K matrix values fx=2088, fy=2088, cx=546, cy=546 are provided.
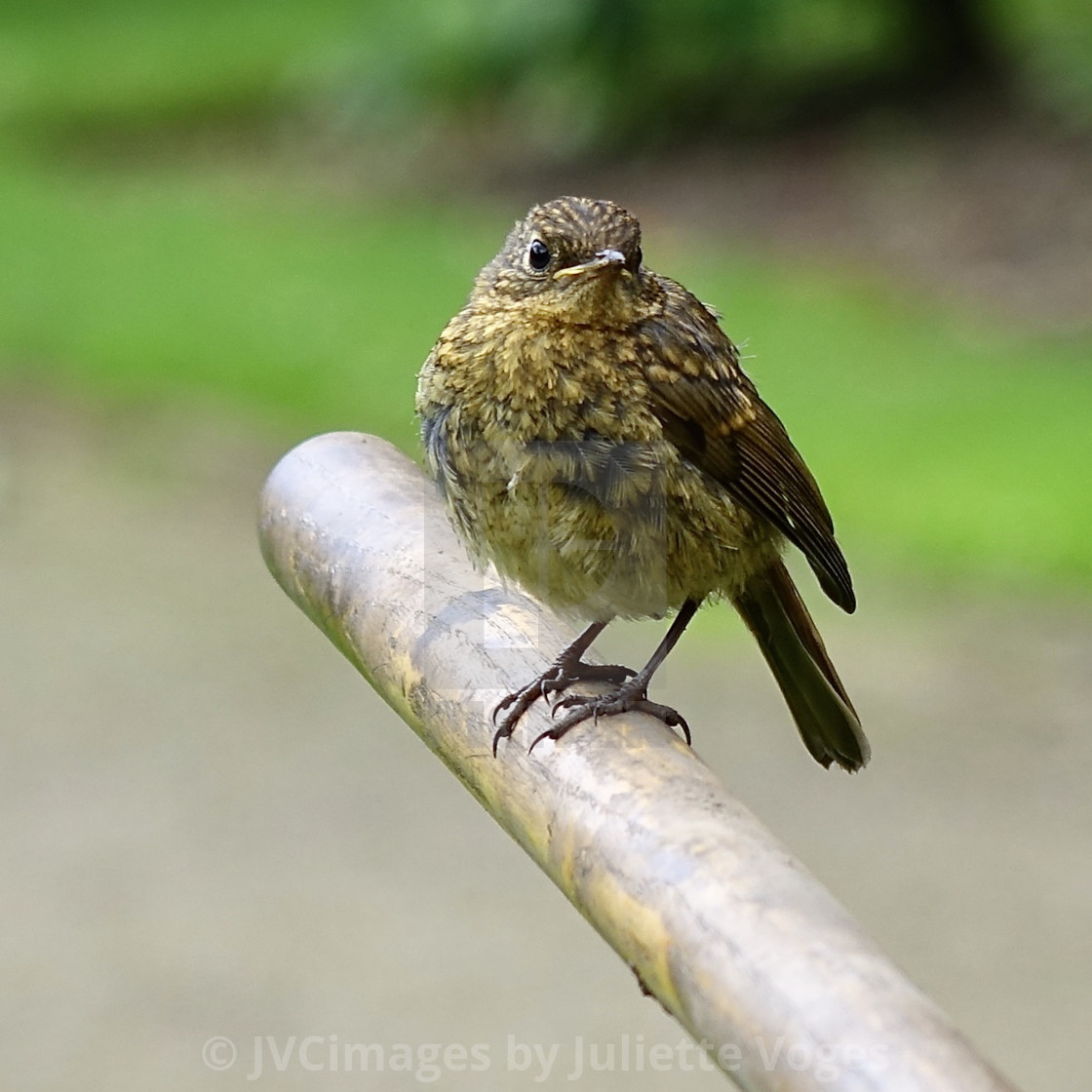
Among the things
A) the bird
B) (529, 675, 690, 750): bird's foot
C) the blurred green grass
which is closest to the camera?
(529, 675, 690, 750): bird's foot

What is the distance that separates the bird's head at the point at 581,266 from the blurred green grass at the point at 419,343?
5.91 m

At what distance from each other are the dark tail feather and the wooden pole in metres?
0.64

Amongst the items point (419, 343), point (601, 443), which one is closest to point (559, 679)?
point (601, 443)

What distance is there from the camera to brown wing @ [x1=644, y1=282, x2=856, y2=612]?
152 inches

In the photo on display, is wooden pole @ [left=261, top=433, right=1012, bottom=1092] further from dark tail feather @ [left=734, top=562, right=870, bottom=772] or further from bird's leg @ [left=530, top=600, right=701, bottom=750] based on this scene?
dark tail feather @ [left=734, top=562, right=870, bottom=772]

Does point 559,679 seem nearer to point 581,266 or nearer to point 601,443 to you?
point 601,443

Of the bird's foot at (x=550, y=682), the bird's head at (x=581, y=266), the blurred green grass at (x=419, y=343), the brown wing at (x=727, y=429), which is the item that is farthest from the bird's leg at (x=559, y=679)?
the blurred green grass at (x=419, y=343)

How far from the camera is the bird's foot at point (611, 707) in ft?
10.4

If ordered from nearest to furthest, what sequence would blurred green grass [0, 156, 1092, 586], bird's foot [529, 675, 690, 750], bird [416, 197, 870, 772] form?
1. bird's foot [529, 675, 690, 750]
2. bird [416, 197, 870, 772]
3. blurred green grass [0, 156, 1092, 586]

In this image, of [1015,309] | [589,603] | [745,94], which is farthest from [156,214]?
[589,603]

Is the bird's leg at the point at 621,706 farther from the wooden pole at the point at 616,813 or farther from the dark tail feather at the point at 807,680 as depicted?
the dark tail feather at the point at 807,680

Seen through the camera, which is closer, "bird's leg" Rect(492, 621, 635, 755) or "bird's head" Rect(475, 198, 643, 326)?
"bird's leg" Rect(492, 621, 635, 755)

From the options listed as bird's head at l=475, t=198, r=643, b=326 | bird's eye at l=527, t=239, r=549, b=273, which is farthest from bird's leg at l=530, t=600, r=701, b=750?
bird's eye at l=527, t=239, r=549, b=273

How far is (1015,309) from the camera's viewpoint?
43.4 feet
